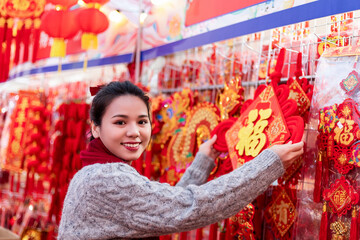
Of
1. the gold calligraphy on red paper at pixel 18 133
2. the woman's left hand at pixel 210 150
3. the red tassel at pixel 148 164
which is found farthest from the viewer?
the gold calligraphy on red paper at pixel 18 133

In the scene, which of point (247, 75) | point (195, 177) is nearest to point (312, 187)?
point (195, 177)

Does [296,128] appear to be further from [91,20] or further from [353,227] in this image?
[91,20]

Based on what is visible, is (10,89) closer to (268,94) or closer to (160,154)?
(160,154)

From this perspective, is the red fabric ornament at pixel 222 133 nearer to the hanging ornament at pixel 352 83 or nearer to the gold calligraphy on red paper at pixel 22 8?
the hanging ornament at pixel 352 83

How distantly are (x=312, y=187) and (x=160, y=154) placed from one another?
40.9 inches

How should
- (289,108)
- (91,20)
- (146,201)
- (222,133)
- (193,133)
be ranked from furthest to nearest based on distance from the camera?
(91,20), (193,133), (222,133), (289,108), (146,201)

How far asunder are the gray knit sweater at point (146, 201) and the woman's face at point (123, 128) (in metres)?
0.11

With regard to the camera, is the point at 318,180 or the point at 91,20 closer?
the point at 318,180

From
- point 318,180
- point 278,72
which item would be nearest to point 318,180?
point 318,180

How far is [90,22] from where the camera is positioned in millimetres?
2350

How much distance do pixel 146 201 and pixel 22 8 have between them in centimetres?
199

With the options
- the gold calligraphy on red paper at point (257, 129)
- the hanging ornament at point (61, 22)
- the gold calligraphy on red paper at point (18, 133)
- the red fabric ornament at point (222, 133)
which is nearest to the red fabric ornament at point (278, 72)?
the gold calligraphy on red paper at point (257, 129)

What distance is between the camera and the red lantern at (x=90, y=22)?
92.1 inches

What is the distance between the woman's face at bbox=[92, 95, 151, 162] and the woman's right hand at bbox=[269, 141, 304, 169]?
41 cm
